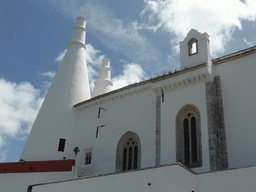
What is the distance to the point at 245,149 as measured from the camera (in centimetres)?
1331

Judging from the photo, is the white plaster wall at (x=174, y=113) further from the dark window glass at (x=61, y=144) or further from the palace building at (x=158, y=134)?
the dark window glass at (x=61, y=144)

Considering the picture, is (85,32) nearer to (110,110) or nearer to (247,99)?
(110,110)

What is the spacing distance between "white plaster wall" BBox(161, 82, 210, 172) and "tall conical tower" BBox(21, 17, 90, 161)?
7200 mm

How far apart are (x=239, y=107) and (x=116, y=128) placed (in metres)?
7.12

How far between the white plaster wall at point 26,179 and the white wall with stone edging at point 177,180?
5323 millimetres

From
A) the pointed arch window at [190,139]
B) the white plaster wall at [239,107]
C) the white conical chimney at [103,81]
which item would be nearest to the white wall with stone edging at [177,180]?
the white plaster wall at [239,107]

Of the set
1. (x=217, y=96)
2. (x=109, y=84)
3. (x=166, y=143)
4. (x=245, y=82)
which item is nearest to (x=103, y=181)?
(x=166, y=143)

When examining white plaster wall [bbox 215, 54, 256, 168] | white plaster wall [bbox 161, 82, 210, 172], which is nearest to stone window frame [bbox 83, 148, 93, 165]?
white plaster wall [bbox 161, 82, 210, 172]

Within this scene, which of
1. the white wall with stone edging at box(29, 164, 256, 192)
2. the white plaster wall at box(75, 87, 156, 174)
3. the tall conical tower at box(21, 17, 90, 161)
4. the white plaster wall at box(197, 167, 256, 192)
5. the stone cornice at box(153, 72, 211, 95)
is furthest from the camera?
the tall conical tower at box(21, 17, 90, 161)

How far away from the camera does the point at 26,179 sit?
57.0 feet

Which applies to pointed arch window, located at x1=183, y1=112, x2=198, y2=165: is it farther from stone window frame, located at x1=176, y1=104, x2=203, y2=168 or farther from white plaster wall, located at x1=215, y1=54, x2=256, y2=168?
white plaster wall, located at x1=215, y1=54, x2=256, y2=168

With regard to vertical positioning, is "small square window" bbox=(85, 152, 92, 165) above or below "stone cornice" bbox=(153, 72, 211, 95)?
below

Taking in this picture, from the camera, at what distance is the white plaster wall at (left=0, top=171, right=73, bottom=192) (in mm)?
17191

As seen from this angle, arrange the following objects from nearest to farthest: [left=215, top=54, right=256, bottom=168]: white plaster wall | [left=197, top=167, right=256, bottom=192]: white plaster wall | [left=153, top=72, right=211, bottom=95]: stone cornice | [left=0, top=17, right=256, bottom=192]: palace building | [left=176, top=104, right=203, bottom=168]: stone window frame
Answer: [left=197, top=167, right=256, bottom=192]: white plaster wall
[left=0, top=17, right=256, bottom=192]: palace building
[left=215, top=54, right=256, bottom=168]: white plaster wall
[left=176, top=104, right=203, bottom=168]: stone window frame
[left=153, top=72, right=211, bottom=95]: stone cornice
